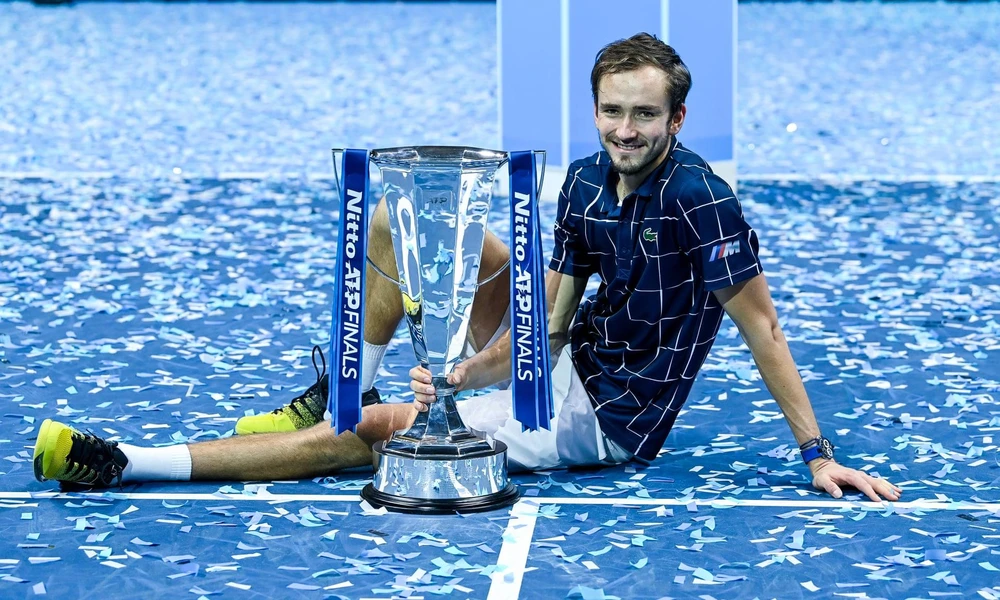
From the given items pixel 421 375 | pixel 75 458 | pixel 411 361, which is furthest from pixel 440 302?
pixel 411 361

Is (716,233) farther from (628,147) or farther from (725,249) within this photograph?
(628,147)

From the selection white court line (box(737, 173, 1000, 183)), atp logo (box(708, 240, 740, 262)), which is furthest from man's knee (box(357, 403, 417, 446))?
white court line (box(737, 173, 1000, 183))

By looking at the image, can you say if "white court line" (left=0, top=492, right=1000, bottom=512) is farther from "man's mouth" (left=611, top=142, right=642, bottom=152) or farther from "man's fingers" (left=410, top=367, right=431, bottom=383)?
"man's mouth" (left=611, top=142, right=642, bottom=152)

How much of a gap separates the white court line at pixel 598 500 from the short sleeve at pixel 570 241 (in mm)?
587

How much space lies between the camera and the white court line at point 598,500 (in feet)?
11.6

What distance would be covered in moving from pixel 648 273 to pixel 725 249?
0.72 ft

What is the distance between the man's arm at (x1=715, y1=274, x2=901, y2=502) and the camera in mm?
Result: 3480

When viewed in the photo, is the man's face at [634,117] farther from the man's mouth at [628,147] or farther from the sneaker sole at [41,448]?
the sneaker sole at [41,448]

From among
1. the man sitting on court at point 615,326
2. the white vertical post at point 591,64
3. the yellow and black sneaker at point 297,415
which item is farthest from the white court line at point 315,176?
the man sitting on court at point 615,326

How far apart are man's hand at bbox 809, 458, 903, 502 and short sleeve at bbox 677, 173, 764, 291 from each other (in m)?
0.53

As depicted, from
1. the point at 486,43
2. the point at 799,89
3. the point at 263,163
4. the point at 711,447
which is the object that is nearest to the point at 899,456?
the point at 711,447

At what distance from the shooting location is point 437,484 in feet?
11.5

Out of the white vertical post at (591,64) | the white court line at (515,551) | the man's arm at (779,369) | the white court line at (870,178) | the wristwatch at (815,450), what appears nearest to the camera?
the white court line at (515,551)

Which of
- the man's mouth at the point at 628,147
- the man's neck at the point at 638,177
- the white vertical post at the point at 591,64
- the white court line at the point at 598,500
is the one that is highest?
the white vertical post at the point at 591,64
